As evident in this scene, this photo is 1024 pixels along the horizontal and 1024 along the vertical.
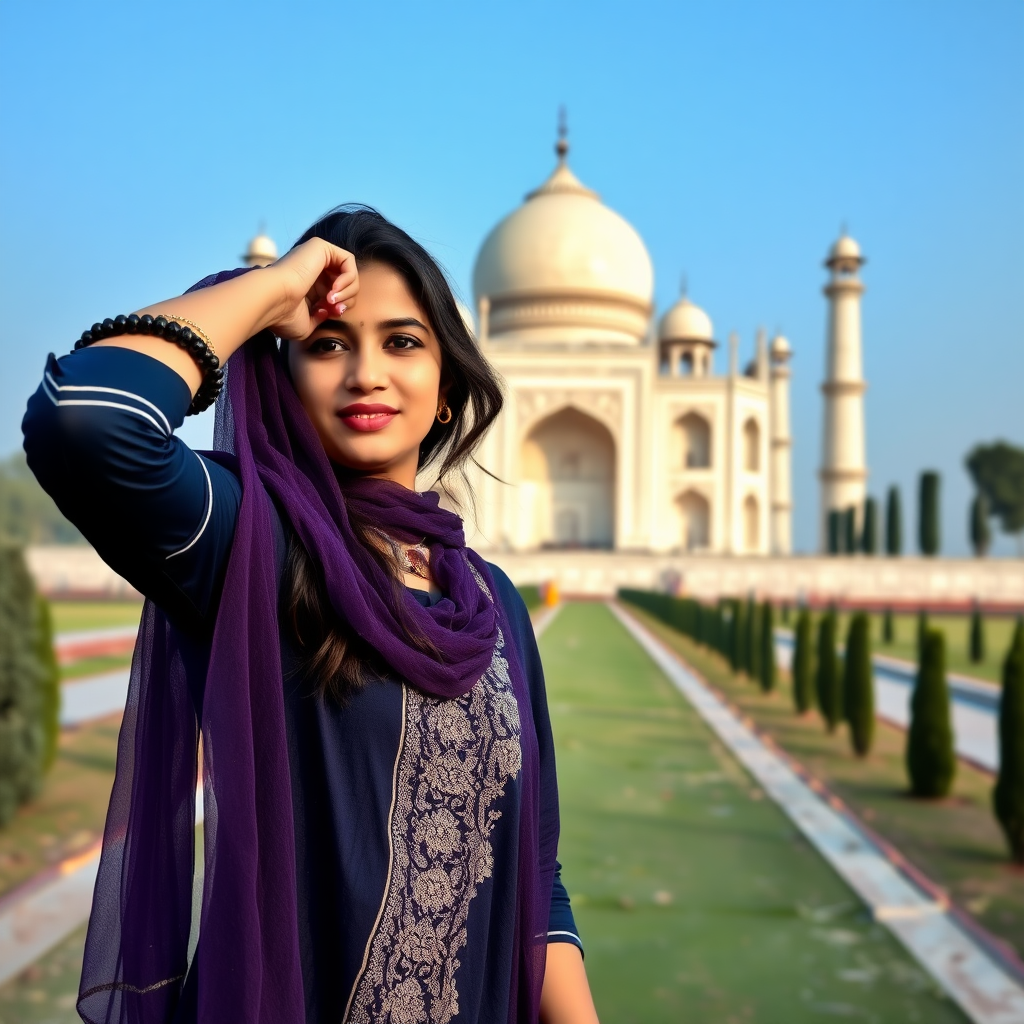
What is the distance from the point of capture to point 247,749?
2.43 ft

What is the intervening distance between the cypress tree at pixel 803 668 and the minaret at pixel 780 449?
20418 millimetres

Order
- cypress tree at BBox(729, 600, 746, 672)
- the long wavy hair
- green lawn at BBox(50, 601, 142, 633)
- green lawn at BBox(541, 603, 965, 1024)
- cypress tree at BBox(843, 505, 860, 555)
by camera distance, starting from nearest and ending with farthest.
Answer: the long wavy hair, green lawn at BBox(541, 603, 965, 1024), cypress tree at BBox(729, 600, 746, 672), green lawn at BBox(50, 601, 142, 633), cypress tree at BBox(843, 505, 860, 555)

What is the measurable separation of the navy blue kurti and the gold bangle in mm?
41

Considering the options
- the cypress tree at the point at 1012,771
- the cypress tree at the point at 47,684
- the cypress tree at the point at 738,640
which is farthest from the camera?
the cypress tree at the point at 738,640

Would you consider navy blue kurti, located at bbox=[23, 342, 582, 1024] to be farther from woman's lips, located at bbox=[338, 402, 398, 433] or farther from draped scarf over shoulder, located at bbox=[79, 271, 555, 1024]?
woman's lips, located at bbox=[338, 402, 398, 433]

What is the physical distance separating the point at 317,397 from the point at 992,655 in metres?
10.8

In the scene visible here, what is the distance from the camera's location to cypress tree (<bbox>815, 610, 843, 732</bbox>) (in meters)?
5.57

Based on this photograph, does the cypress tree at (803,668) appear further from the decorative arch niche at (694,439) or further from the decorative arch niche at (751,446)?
the decorative arch niche at (751,446)

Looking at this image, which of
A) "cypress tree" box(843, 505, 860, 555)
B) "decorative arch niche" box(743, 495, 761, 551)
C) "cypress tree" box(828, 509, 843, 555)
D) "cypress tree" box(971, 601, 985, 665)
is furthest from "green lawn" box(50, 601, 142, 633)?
"cypress tree" box(828, 509, 843, 555)

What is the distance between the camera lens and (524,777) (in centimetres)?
90

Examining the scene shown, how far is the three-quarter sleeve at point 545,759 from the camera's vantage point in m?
0.98

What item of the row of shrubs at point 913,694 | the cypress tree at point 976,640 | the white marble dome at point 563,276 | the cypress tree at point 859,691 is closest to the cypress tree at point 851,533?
the white marble dome at point 563,276

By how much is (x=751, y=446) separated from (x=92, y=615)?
48.2 feet

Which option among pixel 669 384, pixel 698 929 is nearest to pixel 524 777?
pixel 698 929
